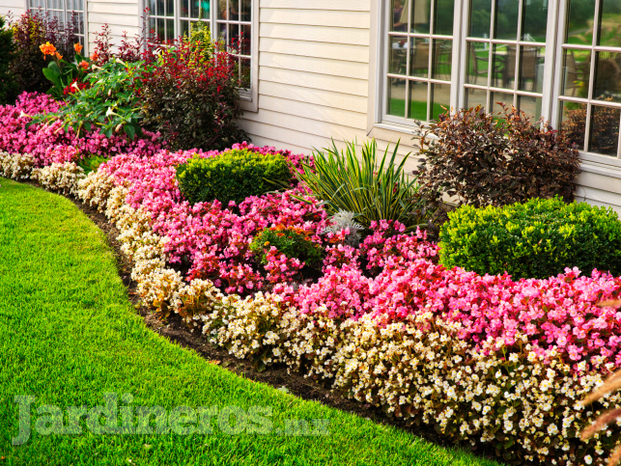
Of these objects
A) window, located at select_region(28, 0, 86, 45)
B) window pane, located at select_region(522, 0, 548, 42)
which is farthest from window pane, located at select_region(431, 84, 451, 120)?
window, located at select_region(28, 0, 86, 45)

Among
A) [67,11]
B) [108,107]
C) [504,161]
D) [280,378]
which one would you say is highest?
[67,11]

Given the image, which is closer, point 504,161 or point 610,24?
point 610,24

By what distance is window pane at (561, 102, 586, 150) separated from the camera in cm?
470

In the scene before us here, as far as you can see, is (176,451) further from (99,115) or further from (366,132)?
(99,115)

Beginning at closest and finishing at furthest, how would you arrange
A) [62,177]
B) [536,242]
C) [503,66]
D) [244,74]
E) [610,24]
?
[536,242]
[610,24]
[503,66]
[62,177]
[244,74]

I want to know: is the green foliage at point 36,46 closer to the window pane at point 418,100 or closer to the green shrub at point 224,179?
the green shrub at point 224,179

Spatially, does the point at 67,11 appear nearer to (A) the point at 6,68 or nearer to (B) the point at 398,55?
(A) the point at 6,68

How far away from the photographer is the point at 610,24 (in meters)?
4.39

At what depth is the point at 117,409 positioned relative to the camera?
10.4 feet

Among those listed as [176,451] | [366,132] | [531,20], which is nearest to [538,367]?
[176,451]

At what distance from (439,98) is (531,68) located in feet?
3.24

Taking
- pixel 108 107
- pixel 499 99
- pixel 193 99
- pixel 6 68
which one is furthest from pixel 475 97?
pixel 6 68

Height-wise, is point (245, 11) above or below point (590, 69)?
above

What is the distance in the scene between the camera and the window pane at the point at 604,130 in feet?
14.8
